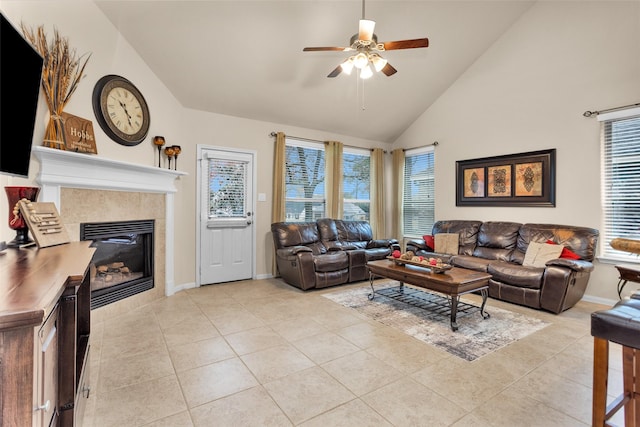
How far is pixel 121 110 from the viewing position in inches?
129

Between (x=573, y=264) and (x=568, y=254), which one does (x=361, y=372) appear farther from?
(x=568, y=254)

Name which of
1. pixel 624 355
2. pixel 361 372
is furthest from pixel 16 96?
pixel 624 355

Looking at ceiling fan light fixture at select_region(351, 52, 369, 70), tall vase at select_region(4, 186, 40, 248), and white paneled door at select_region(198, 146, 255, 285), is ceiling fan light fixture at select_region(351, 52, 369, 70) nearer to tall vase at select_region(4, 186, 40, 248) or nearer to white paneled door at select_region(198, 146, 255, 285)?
white paneled door at select_region(198, 146, 255, 285)

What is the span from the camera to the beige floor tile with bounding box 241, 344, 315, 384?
→ 2.16 metres

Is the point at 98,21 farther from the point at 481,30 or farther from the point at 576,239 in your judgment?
the point at 576,239

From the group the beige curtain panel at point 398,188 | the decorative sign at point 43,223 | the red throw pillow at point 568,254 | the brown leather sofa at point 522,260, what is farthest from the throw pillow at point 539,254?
the decorative sign at point 43,223

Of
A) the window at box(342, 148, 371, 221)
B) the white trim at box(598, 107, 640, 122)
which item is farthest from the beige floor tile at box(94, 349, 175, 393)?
the white trim at box(598, 107, 640, 122)

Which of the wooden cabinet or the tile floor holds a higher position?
the wooden cabinet

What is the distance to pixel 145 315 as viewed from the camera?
328 centimetres

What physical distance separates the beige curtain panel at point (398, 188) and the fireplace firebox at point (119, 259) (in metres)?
4.53

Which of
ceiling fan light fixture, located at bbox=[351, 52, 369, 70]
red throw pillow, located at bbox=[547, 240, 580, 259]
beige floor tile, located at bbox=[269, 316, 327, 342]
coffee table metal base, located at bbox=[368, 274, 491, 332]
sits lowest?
beige floor tile, located at bbox=[269, 316, 327, 342]

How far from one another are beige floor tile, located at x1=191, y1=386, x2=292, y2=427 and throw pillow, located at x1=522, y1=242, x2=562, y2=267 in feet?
11.6

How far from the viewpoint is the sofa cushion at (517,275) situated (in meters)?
3.45

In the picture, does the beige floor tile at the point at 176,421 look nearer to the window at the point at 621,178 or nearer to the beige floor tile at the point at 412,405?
the beige floor tile at the point at 412,405
